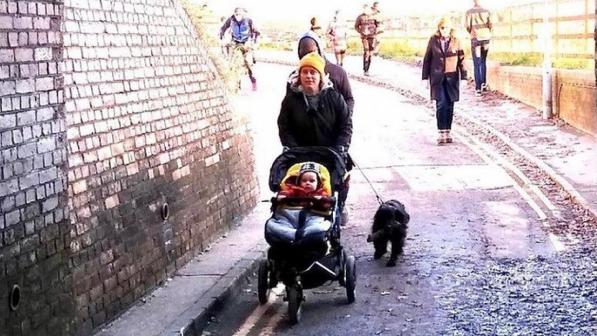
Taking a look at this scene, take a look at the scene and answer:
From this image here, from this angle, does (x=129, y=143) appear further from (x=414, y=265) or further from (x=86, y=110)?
(x=414, y=265)

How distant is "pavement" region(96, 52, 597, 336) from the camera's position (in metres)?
7.57

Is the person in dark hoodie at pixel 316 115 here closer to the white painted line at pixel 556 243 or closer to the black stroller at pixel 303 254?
the black stroller at pixel 303 254

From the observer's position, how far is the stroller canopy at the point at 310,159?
8.45 m

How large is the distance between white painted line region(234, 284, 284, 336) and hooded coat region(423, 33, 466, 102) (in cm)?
842

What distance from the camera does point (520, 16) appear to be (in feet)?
83.9

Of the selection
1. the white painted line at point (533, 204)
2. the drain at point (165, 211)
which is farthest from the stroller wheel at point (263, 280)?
the white painted line at point (533, 204)

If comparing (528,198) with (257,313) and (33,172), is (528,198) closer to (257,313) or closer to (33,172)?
(257,313)

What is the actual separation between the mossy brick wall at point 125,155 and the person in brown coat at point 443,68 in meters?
6.46

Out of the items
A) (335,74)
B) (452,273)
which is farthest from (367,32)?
(452,273)

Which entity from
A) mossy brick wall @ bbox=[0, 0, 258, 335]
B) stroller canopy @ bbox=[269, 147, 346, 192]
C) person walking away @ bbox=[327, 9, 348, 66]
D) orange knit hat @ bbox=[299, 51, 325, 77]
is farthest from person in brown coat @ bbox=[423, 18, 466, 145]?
person walking away @ bbox=[327, 9, 348, 66]

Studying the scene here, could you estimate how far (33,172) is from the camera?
6.11 m

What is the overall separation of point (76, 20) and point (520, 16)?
776 inches

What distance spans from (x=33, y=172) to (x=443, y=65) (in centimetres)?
1128

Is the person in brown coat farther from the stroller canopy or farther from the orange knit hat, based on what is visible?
the stroller canopy
